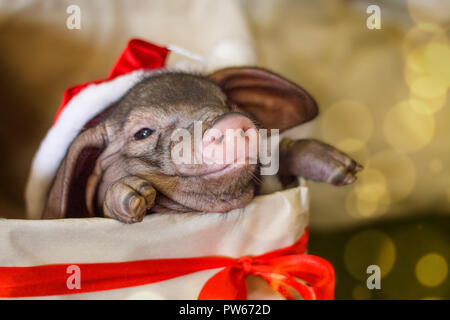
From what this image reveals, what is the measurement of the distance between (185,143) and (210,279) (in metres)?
0.25

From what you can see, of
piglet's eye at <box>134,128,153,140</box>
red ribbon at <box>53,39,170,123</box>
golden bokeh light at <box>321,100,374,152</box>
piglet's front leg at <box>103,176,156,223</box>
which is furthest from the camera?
golden bokeh light at <box>321,100,374,152</box>

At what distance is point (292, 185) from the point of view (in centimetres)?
105

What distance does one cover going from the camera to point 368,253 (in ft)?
5.57

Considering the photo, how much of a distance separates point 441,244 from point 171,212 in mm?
1255

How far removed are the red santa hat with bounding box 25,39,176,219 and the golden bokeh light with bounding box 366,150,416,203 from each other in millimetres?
986

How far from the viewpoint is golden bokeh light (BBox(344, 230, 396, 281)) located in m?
1.66

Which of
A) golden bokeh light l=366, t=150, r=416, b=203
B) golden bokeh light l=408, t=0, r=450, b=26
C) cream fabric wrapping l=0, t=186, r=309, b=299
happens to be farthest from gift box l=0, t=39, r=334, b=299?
golden bokeh light l=408, t=0, r=450, b=26

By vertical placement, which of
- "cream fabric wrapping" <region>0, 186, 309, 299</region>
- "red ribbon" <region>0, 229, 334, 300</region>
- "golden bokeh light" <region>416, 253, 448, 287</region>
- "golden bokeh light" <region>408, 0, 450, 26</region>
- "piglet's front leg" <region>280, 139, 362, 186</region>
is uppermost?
"golden bokeh light" <region>408, 0, 450, 26</region>

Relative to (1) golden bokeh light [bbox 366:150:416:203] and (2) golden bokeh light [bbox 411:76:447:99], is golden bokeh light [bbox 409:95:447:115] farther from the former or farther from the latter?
(1) golden bokeh light [bbox 366:150:416:203]

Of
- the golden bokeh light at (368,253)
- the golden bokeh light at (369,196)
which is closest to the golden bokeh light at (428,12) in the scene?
the golden bokeh light at (369,196)

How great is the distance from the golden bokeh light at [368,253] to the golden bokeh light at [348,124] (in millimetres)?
326

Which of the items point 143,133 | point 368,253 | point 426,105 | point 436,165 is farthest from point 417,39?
point 143,133

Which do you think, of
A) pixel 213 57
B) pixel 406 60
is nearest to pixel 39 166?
pixel 213 57

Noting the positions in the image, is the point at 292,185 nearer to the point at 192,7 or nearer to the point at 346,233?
the point at 192,7
